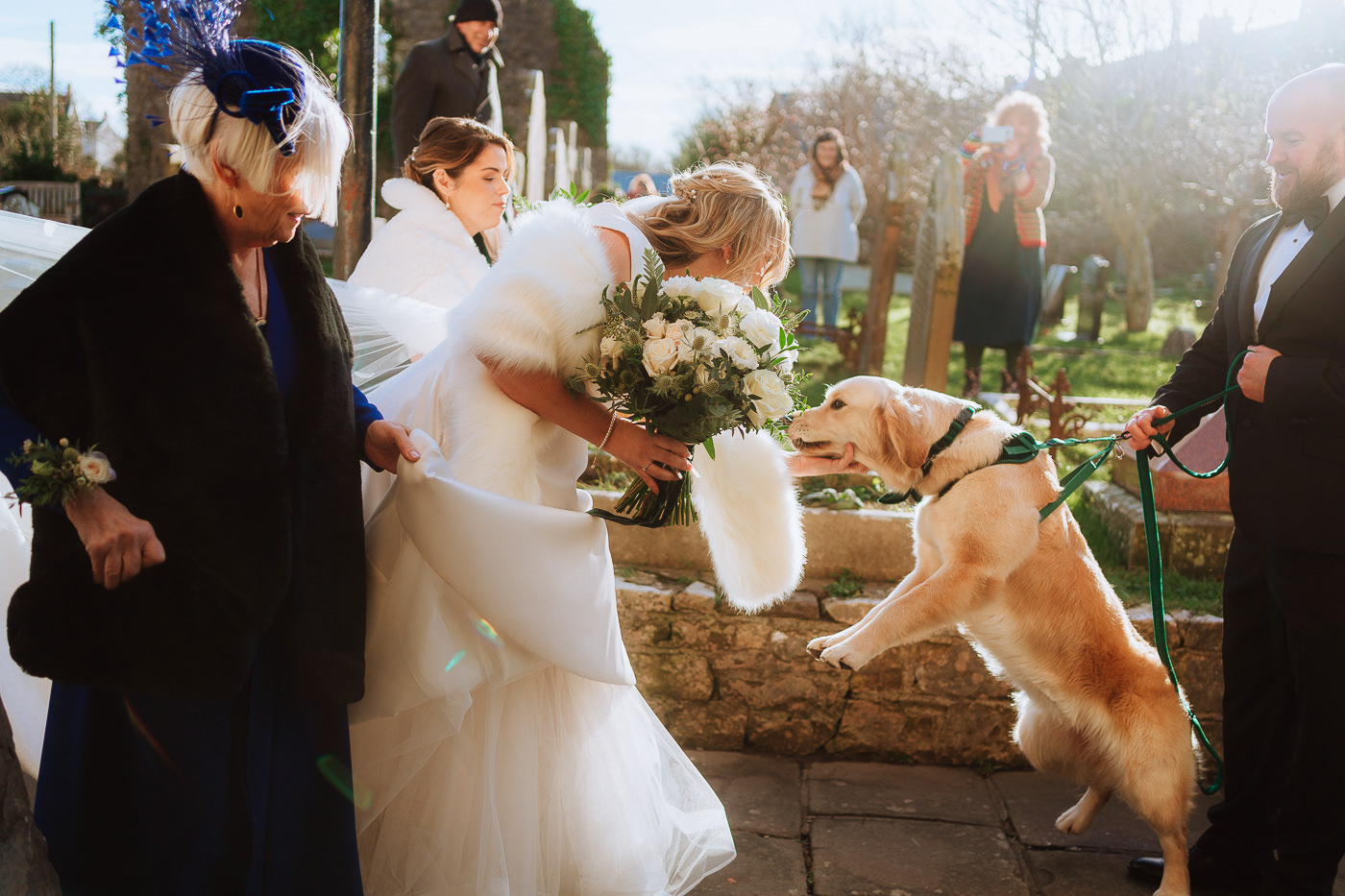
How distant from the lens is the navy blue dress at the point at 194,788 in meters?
2.10

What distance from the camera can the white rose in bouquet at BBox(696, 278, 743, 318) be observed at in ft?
8.15

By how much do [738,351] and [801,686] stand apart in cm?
215

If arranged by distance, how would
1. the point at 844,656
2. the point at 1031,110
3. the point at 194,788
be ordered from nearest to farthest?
the point at 194,788
the point at 844,656
the point at 1031,110

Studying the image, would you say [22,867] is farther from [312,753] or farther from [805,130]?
[805,130]

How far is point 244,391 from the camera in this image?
1927 millimetres

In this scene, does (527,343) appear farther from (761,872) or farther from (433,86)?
(433,86)

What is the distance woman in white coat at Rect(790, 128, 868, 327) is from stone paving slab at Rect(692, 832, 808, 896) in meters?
7.35

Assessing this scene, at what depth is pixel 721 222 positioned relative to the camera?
270 centimetres

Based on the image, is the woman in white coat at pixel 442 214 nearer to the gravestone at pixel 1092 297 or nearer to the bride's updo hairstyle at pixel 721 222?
the bride's updo hairstyle at pixel 721 222

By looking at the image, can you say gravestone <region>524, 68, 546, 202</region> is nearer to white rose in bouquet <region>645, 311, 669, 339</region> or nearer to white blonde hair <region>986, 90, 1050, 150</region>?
white blonde hair <region>986, 90, 1050, 150</region>

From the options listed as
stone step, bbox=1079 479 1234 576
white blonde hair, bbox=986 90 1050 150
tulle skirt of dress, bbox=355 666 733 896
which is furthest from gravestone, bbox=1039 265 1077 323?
tulle skirt of dress, bbox=355 666 733 896

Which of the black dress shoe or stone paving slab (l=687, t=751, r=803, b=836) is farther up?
the black dress shoe

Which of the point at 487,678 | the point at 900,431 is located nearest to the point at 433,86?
the point at 900,431

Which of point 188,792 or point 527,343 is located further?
point 527,343
